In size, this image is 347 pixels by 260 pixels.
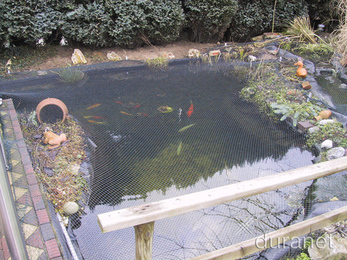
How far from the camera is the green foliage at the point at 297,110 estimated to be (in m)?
3.70

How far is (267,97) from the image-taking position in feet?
14.0

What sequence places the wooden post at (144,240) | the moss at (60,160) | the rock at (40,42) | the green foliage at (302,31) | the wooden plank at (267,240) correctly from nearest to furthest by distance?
the wooden post at (144,240)
the wooden plank at (267,240)
the moss at (60,160)
the rock at (40,42)
the green foliage at (302,31)

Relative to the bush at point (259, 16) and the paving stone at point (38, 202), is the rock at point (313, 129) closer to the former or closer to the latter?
the paving stone at point (38, 202)

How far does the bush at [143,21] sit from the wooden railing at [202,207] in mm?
4773

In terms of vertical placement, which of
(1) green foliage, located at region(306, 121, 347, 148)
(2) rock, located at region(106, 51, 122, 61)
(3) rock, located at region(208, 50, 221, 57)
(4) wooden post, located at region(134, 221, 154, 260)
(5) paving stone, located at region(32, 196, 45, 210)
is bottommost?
(1) green foliage, located at region(306, 121, 347, 148)

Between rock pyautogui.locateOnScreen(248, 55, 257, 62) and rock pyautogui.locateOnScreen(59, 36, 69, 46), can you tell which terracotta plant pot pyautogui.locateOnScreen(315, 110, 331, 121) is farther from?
rock pyautogui.locateOnScreen(59, 36, 69, 46)

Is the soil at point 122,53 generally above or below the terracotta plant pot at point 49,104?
above

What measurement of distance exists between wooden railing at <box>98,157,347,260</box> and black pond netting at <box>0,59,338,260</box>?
0.75m

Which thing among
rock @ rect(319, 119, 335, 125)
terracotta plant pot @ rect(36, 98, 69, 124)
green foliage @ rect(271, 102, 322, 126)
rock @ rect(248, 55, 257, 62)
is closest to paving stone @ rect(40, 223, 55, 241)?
terracotta plant pot @ rect(36, 98, 69, 124)

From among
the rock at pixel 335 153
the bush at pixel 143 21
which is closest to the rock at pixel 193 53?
the bush at pixel 143 21

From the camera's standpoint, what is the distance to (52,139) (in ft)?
9.91

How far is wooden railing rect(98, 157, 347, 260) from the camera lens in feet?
3.26

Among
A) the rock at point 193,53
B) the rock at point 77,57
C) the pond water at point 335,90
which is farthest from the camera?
the rock at point 193,53

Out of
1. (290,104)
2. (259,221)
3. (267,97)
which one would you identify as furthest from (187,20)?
(259,221)
